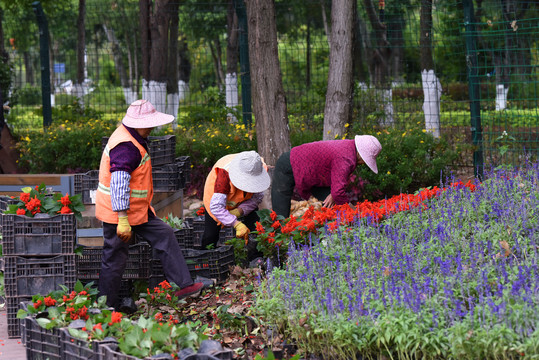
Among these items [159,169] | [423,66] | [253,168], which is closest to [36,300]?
[253,168]

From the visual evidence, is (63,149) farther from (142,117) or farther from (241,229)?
(142,117)

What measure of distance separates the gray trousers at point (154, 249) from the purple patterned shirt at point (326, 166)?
1884 millimetres

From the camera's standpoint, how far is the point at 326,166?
7328mm

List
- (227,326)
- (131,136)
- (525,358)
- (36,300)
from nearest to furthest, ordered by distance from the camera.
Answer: (525,358) → (36,300) → (227,326) → (131,136)

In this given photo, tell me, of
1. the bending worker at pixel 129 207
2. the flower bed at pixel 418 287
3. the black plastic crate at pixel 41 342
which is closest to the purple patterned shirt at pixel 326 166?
the flower bed at pixel 418 287

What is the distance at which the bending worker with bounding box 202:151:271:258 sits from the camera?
21.0ft

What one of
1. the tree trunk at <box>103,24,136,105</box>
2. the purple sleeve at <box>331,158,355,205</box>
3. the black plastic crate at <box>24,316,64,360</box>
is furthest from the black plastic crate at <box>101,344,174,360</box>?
the tree trunk at <box>103,24,136,105</box>

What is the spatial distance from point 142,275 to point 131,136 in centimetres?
134

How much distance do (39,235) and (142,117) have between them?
1219 millimetres

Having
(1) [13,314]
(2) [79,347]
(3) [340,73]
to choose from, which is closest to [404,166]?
(3) [340,73]

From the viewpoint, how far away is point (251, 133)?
11.1 metres

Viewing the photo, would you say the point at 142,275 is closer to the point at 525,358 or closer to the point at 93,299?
the point at 93,299

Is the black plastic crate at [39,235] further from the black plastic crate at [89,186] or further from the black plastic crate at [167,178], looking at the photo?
the black plastic crate at [167,178]

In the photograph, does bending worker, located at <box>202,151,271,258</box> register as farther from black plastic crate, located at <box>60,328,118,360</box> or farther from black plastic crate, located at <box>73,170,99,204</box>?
black plastic crate, located at <box>60,328,118,360</box>
